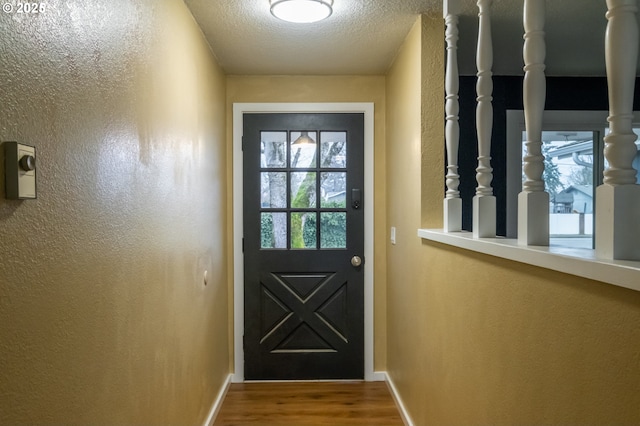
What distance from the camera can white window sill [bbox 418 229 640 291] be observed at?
2.46ft

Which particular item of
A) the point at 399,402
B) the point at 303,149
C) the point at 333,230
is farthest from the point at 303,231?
the point at 399,402

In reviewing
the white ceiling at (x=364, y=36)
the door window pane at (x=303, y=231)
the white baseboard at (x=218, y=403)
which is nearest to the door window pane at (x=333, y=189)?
Answer: the door window pane at (x=303, y=231)

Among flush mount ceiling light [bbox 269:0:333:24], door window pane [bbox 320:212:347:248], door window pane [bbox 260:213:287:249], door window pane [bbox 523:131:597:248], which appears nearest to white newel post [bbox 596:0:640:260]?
flush mount ceiling light [bbox 269:0:333:24]

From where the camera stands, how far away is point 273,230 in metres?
3.24

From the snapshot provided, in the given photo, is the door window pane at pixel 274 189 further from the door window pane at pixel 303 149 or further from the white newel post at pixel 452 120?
the white newel post at pixel 452 120

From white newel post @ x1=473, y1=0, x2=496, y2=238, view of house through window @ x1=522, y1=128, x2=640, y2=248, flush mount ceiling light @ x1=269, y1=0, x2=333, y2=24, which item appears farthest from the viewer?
view of house through window @ x1=522, y1=128, x2=640, y2=248

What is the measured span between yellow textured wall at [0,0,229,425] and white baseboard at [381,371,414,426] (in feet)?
4.00

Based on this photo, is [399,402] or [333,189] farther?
[333,189]

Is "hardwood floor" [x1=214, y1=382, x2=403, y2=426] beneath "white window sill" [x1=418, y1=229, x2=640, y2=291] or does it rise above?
beneath

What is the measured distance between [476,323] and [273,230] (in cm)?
197

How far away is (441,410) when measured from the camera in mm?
1912

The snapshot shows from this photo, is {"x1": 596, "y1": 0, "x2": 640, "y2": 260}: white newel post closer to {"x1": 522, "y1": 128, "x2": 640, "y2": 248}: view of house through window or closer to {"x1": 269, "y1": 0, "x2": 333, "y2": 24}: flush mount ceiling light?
{"x1": 269, "y1": 0, "x2": 333, "y2": 24}: flush mount ceiling light

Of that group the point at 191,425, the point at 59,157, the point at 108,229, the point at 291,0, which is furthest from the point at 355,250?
the point at 59,157

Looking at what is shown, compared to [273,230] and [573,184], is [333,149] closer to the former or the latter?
[273,230]
